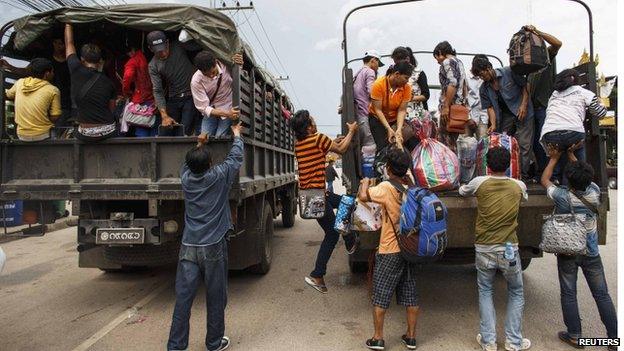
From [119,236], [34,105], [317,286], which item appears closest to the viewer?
[119,236]

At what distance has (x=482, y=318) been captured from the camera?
3.26 meters

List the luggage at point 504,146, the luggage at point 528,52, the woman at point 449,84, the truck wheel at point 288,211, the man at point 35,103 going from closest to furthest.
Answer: the luggage at point 504,146
the luggage at point 528,52
the man at point 35,103
the woman at point 449,84
the truck wheel at point 288,211

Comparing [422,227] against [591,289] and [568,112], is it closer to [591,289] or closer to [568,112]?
[591,289]

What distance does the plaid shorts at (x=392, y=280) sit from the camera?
127 inches

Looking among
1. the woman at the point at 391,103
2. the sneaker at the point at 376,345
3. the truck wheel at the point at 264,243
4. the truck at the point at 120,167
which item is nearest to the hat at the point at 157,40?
the truck at the point at 120,167

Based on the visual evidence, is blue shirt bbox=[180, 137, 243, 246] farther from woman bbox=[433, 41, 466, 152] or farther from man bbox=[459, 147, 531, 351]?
woman bbox=[433, 41, 466, 152]

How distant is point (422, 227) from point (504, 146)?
1.29 m

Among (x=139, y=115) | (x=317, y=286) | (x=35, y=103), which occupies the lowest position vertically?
(x=317, y=286)

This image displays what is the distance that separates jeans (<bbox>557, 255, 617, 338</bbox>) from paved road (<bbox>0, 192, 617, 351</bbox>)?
0.79 ft

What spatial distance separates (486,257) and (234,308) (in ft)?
8.06

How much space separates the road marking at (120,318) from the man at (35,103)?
189 cm

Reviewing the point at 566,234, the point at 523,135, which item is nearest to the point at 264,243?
the point at 523,135

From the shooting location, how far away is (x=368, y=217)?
3.54m

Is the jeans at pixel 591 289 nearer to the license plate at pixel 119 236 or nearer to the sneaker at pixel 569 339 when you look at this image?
the sneaker at pixel 569 339
